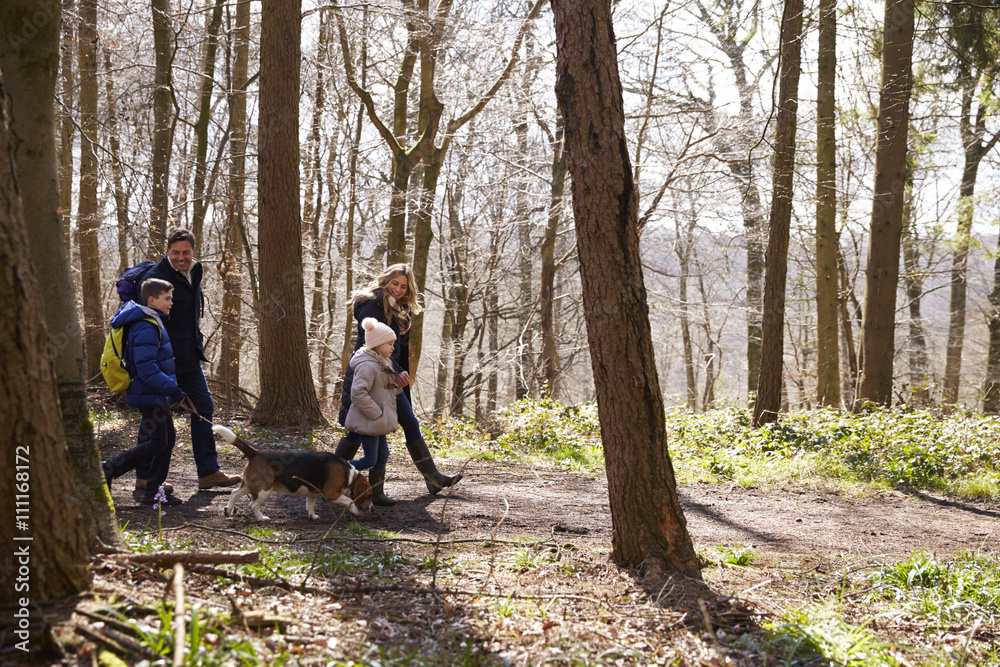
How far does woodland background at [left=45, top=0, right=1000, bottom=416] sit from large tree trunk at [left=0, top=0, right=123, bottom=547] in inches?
280

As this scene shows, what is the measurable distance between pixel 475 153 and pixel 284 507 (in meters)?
12.8

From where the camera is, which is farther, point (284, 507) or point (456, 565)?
point (284, 507)

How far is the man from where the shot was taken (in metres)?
5.56

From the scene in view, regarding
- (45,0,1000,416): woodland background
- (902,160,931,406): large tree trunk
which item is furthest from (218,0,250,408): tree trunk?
(902,160,931,406): large tree trunk

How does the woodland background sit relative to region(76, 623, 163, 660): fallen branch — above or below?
above

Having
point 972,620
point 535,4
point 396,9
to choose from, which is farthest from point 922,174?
point 972,620

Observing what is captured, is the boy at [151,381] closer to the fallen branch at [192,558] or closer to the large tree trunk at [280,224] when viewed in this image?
the fallen branch at [192,558]

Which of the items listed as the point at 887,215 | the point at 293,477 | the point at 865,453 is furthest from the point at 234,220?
the point at 887,215

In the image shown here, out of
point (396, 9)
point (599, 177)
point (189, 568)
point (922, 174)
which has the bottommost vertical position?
point (189, 568)

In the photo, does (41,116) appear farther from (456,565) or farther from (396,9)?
(396,9)

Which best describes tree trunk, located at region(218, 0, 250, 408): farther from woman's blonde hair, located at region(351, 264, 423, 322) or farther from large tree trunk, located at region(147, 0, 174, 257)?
woman's blonde hair, located at region(351, 264, 423, 322)

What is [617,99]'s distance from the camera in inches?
155

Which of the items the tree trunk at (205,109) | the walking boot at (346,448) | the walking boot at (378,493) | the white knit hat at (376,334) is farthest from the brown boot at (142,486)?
the tree trunk at (205,109)

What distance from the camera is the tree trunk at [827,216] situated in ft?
39.7
